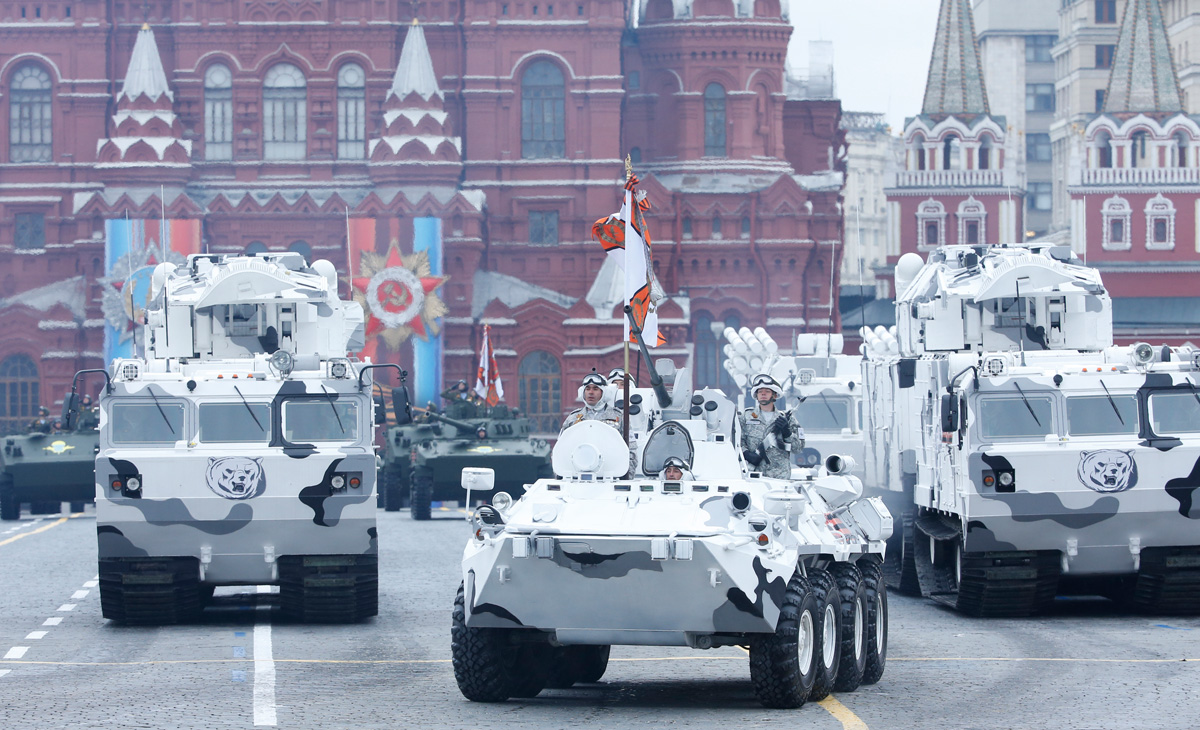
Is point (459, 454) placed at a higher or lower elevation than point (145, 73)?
lower

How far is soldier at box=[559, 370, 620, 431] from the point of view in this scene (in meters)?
14.4

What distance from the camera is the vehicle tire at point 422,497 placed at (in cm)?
3550

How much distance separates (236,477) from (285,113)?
4619 centimetres

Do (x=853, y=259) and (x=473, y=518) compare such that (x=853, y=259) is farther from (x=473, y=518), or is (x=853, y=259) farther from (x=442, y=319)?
(x=473, y=518)

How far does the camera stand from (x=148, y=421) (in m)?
18.0

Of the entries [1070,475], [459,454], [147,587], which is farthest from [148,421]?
[459,454]

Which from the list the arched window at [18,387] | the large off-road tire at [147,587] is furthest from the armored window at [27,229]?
the large off-road tire at [147,587]

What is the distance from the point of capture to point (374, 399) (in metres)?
19.0

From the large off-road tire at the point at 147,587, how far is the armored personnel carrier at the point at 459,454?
1671 centimetres

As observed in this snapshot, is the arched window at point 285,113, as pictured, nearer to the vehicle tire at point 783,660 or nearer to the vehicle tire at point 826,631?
the vehicle tire at point 826,631

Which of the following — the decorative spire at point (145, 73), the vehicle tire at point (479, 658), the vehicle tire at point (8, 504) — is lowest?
the vehicle tire at point (8, 504)

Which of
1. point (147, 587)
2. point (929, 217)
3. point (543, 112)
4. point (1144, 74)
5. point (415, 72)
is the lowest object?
point (147, 587)

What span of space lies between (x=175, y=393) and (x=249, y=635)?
93.8 inches

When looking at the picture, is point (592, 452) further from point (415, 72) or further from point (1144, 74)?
point (1144, 74)
